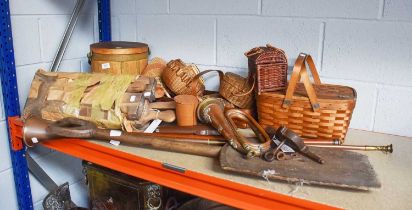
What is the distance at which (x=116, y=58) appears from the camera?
135 cm

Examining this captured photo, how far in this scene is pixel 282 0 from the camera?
127 cm

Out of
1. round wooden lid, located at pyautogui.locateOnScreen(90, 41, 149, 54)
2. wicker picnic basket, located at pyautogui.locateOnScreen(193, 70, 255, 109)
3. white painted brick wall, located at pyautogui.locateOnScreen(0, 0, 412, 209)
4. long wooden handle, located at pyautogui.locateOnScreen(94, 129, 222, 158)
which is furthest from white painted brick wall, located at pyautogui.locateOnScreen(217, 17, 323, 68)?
long wooden handle, located at pyautogui.locateOnScreen(94, 129, 222, 158)

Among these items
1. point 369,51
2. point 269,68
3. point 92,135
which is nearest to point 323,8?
point 369,51

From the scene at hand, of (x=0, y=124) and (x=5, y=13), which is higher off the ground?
(x=5, y=13)

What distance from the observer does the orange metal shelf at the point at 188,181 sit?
771mm

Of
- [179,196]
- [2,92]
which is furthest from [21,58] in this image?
[179,196]

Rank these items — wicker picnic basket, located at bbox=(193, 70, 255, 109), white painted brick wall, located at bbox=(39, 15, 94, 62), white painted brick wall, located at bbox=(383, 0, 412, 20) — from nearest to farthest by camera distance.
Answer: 1. white painted brick wall, located at bbox=(383, 0, 412, 20)
2. wicker picnic basket, located at bbox=(193, 70, 255, 109)
3. white painted brick wall, located at bbox=(39, 15, 94, 62)

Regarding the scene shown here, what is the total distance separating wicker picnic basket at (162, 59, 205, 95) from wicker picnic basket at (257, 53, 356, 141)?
290 millimetres

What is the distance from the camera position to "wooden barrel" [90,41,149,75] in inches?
53.0

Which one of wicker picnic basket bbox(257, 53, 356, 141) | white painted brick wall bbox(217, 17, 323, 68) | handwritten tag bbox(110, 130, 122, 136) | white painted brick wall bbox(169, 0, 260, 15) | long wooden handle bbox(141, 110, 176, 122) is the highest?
white painted brick wall bbox(169, 0, 260, 15)

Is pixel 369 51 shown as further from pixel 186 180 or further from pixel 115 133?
pixel 115 133

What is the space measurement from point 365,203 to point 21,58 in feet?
4.18

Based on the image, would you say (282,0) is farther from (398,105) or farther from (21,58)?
(21,58)

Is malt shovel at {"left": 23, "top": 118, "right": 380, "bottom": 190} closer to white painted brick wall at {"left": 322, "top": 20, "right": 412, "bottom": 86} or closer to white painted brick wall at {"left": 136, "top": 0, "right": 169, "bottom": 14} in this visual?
white painted brick wall at {"left": 322, "top": 20, "right": 412, "bottom": 86}
